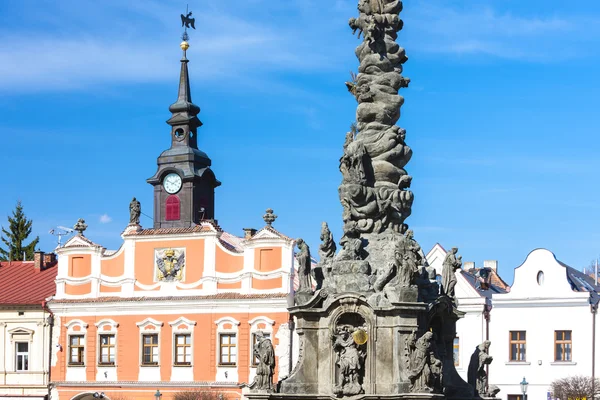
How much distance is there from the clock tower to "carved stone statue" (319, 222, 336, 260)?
33651mm

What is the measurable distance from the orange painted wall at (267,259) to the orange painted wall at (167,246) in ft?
8.14

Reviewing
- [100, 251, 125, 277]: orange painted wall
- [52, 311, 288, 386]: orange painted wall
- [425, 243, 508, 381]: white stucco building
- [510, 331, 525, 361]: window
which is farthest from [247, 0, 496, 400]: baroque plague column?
[100, 251, 125, 277]: orange painted wall

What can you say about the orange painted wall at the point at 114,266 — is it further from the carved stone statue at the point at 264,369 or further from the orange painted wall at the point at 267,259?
the carved stone statue at the point at 264,369

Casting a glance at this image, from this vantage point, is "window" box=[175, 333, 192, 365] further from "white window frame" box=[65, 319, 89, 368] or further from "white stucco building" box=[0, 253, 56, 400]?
"white stucco building" box=[0, 253, 56, 400]

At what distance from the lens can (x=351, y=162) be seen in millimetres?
20062

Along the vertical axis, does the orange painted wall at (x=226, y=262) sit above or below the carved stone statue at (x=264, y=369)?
above

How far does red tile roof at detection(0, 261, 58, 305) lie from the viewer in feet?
178

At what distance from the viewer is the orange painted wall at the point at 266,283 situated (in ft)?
163

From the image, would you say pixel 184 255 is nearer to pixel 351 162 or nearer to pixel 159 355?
pixel 159 355

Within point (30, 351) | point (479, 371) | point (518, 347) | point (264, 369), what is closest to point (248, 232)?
point (30, 351)

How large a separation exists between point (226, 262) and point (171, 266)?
240 cm

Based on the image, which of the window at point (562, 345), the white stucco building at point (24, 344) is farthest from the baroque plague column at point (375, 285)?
the white stucco building at point (24, 344)

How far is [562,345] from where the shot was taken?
46844 millimetres

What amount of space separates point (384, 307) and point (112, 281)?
115 ft
